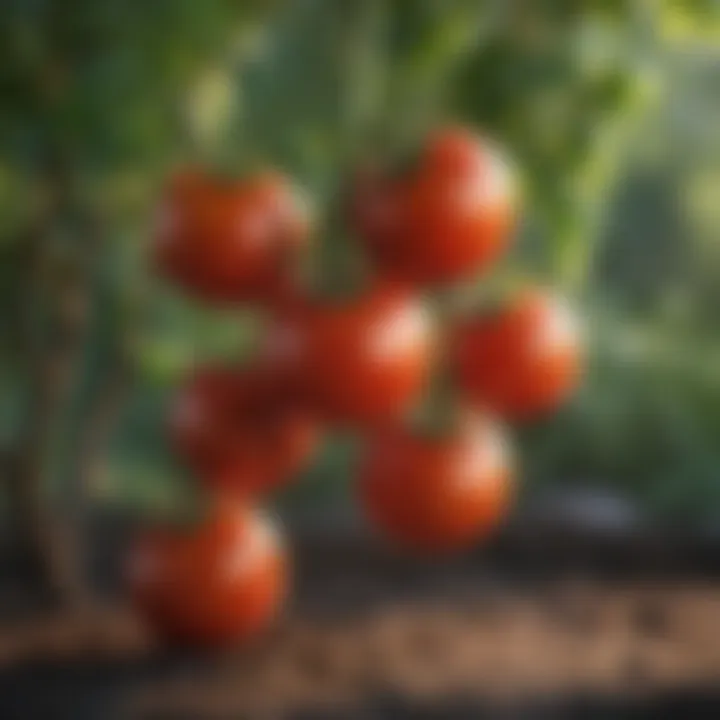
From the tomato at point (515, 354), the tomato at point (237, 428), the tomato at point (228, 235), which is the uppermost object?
the tomato at point (228, 235)

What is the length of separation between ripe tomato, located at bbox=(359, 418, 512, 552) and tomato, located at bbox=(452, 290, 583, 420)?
0.02m

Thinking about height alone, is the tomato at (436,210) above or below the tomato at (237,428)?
above

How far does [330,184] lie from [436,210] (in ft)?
0.31

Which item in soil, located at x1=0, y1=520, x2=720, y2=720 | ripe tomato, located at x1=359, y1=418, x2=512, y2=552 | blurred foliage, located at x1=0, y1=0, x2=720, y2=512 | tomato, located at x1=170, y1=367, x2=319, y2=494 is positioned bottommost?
soil, located at x1=0, y1=520, x2=720, y2=720

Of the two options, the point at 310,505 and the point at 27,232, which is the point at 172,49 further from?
the point at 310,505

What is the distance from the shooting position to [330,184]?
2.27 ft

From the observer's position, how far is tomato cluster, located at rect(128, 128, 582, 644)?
0.62 meters

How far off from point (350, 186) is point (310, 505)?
8.1 inches

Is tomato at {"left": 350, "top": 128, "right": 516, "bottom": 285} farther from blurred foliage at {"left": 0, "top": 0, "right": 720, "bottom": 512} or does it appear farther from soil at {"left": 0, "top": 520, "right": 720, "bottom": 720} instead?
soil at {"left": 0, "top": 520, "right": 720, "bottom": 720}

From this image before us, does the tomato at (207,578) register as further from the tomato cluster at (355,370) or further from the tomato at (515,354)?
the tomato at (515,354)

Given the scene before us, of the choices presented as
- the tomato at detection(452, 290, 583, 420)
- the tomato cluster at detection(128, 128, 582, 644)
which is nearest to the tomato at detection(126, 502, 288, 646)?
the tomato cluster at detection(128, 128, 582, 644)

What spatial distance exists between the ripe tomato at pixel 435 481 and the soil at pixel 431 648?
0.05 m

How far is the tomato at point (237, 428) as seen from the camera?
66cm

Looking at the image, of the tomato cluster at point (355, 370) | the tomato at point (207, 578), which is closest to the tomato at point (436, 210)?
the tomato cluster at point (355, 370)
